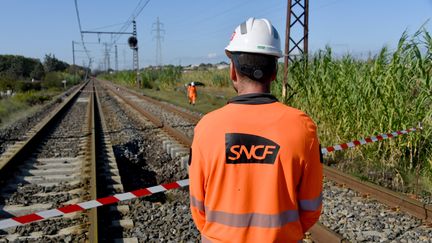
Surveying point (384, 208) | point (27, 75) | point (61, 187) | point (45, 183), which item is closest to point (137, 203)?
point (61, 187)

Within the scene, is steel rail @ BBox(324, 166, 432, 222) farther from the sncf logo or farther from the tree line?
the tree line

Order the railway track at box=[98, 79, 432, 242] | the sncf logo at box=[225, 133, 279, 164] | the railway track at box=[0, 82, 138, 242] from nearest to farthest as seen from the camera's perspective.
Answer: the sncf logo at box=[225, 133, 279, 164] < the railway track at box=[98, 79, 432, 242] < the railway track at box=[0, 82, 138, 242]

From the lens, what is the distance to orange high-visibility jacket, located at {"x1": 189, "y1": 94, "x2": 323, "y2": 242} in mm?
1690

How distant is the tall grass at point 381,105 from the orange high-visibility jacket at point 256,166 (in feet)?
18.2

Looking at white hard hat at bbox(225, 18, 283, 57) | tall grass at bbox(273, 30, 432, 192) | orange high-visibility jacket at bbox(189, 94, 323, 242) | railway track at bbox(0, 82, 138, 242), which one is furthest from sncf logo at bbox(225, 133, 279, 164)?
tall grass at bbox(273, 30, 432, 192)

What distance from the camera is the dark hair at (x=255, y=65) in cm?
178

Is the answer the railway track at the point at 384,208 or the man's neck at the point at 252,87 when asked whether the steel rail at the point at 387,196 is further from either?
the man's neck at the point at 252,87

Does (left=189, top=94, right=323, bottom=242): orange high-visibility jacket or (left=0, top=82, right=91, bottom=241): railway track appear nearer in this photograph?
(left=189, top=94, right=323, bottom=242): orange high-visibility jacket

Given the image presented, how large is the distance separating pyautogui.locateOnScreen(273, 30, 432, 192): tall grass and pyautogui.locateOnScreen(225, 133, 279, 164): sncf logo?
18.7ft

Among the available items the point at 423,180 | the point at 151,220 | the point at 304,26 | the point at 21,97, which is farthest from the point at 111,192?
the point at 21,97

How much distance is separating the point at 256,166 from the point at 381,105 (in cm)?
637

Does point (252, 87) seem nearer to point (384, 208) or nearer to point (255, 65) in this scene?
point (255, 65)

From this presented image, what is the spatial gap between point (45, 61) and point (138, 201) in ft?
360

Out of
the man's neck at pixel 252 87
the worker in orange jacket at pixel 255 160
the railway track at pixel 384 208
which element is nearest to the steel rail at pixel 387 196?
the railway track at pixel 384 208
